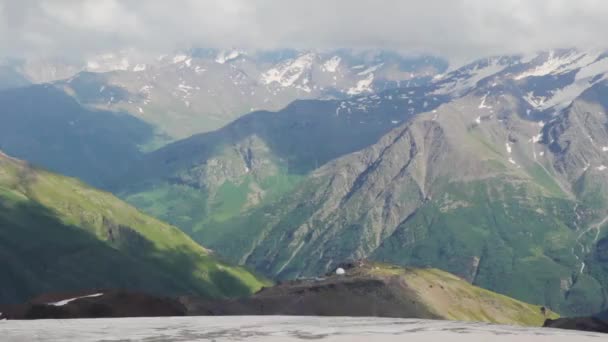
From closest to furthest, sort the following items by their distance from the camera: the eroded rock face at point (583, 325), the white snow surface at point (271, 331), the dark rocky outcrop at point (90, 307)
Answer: the white snow surface at point (271, 331)
the dark rocky outcrop at point (90, 307)
the eroded rock face at point (583, 325)

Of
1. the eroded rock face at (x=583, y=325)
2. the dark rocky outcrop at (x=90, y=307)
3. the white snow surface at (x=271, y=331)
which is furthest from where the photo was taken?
the eroded rock face at (x=583, y=325)

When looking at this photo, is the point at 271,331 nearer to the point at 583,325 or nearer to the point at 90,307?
the point at 90,307

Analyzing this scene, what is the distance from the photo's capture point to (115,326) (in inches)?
803

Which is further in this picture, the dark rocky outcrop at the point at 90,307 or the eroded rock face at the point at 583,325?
the eroded rock face at the point at 583,325

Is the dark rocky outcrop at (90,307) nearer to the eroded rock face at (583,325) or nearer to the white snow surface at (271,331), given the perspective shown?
the white snow surface at (271,331)

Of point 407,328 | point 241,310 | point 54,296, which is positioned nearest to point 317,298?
point 241,310

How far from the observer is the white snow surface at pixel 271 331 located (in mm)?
18141

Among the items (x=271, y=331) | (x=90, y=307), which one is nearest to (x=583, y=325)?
(x=90, y=307)

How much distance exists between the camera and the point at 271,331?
19.5 meters

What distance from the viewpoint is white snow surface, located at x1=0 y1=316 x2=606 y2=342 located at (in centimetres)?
1814

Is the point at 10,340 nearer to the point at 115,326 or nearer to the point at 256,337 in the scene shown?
the point at 115,326

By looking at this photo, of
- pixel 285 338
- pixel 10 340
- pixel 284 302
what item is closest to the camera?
pixel 10 340

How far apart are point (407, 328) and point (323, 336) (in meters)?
3.18

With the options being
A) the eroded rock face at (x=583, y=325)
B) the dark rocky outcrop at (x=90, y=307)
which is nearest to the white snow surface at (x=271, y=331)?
the dark rocky outcrop at (x=90, y=307)
